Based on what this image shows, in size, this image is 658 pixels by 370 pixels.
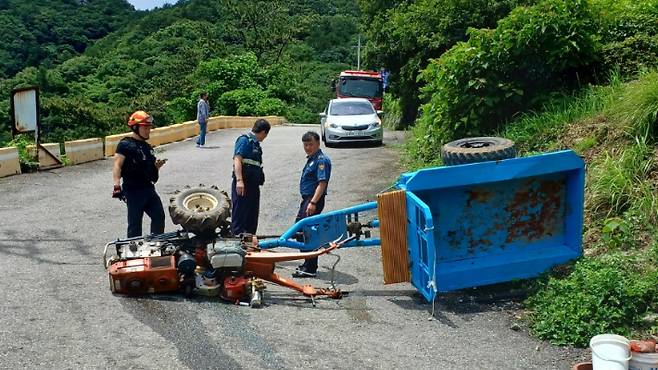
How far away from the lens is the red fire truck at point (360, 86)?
31.4 m

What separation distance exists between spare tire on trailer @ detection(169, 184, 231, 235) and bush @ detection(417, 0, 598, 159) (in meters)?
5.59

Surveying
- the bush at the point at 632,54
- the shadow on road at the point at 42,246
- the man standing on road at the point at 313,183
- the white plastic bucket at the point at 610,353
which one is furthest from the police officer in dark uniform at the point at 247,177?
the bush at the point at 632,54

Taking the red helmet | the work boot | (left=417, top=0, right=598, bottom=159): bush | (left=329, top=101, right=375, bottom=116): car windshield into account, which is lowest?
the work boot

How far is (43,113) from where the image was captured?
98.5 feet

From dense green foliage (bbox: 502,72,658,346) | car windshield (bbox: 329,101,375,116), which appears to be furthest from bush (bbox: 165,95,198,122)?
dense green foliage (bbox: 502,72,658,346)

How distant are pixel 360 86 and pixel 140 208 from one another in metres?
24.6

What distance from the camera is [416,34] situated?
23906 millimetres

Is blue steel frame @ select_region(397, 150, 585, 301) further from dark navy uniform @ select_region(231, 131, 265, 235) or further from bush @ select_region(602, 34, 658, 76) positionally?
bush @ select_region(602, 34, 658, 76)

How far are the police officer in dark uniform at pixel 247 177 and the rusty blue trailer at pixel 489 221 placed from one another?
101cm

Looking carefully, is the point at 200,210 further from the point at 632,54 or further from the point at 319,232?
the point at 632,54

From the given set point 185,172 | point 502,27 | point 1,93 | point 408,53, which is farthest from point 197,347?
point 1,93

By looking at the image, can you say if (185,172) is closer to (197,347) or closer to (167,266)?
(167,266)

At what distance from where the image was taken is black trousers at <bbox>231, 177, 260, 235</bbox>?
813 centimetres

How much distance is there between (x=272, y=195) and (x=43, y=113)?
68.5 ft
